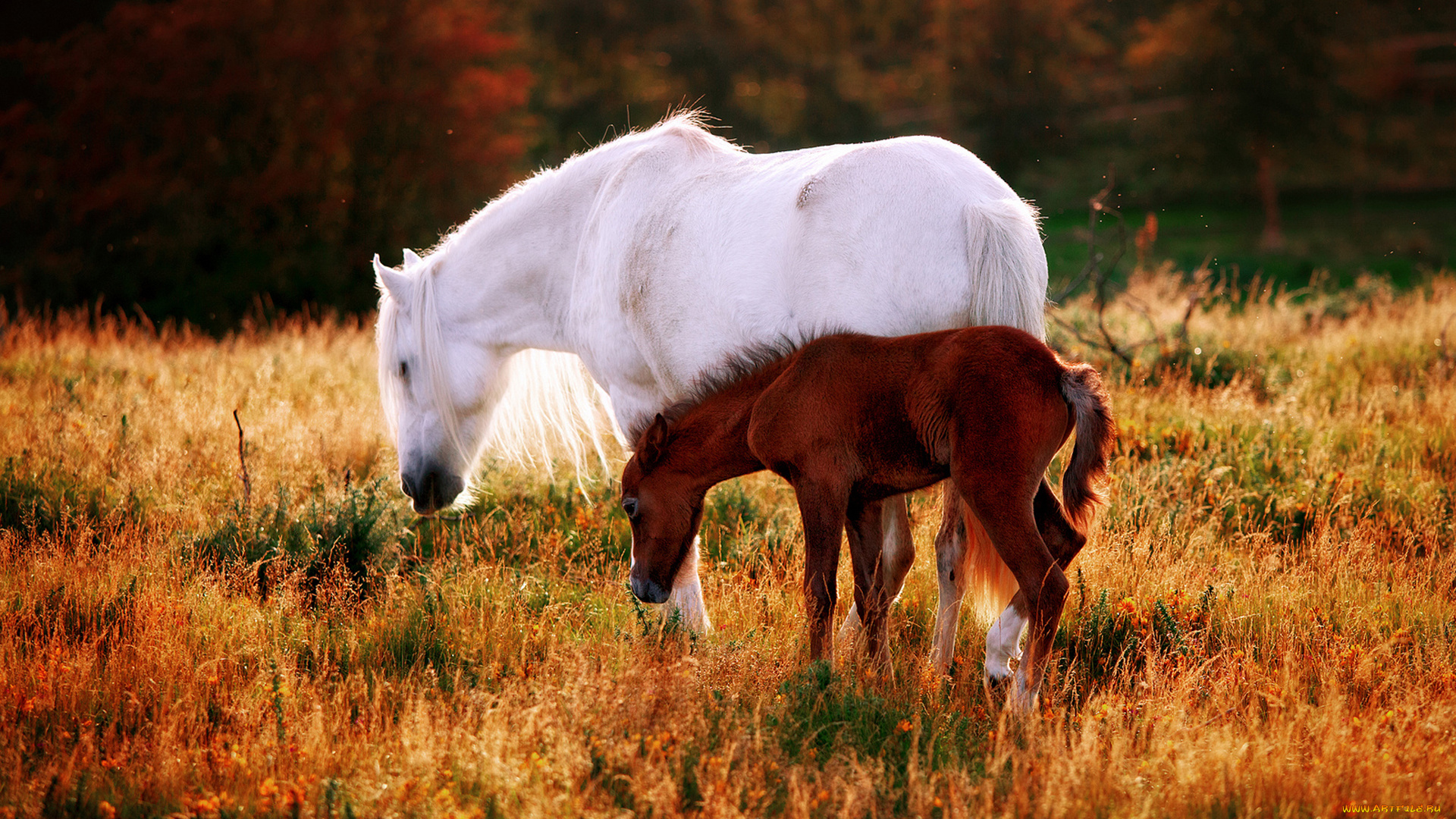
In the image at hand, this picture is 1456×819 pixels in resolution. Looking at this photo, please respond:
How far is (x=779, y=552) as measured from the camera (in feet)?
15.4

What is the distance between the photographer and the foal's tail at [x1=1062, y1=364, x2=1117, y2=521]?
298 centimetres

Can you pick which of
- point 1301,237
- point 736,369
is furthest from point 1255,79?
point 736,369

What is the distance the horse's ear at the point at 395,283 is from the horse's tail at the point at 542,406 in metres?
0.58

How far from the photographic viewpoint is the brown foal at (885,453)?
2975 mm

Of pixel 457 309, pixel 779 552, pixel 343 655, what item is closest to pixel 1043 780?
pixel 779 552

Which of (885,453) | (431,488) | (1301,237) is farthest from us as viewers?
(1301,237)

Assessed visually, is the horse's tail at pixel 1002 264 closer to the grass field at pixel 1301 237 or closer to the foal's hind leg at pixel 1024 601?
the foal's hind leg at pixel 1024 601

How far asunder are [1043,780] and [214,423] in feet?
17.7

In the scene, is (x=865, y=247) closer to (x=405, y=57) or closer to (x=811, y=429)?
(x=811, y=429)

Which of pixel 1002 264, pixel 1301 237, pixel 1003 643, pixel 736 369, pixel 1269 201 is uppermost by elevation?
pixel 1002 264

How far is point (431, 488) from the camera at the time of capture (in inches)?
196

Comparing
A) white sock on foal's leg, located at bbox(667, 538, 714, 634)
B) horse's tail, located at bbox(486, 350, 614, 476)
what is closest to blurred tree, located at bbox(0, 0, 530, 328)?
horse's tail, located at bbox(486, 350, 614, 476)

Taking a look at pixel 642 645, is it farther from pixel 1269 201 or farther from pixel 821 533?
pixel 1269 201

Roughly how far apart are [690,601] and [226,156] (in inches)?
746
